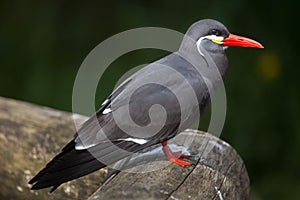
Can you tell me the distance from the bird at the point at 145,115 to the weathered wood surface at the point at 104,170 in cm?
9

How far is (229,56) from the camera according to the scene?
3.88m

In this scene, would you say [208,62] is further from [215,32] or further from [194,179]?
[194,179]

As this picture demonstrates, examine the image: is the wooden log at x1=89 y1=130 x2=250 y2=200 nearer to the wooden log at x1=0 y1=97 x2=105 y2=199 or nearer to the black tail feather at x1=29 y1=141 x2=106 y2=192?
the black tail feather at x1=29 y1=141 x2=106 y2=192

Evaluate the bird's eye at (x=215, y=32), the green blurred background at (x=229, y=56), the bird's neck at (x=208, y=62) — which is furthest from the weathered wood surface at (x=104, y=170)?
the green blurred background at (x=229, y=56)

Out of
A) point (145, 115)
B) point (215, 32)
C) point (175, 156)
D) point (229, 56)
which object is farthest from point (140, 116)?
point (229, 56)

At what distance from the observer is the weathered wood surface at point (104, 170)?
1976 mm

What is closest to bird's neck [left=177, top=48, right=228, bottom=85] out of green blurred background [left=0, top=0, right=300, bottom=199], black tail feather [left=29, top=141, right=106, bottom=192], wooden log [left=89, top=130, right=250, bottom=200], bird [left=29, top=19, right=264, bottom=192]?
bird [left=29, top=19, right=264, bottom=192]

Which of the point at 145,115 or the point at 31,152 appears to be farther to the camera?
the point at 31,152

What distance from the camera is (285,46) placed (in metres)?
3.76

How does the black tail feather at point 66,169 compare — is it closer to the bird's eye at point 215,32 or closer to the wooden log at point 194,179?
the wooden log at point 194,179

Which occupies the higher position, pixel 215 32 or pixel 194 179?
pixel 215 32

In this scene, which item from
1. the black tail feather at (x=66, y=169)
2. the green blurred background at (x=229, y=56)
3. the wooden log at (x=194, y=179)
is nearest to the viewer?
the wooden log at (x=194, y=179)

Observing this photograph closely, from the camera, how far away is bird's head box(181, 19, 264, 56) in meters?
2.26

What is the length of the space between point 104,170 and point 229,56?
178 centimetres
